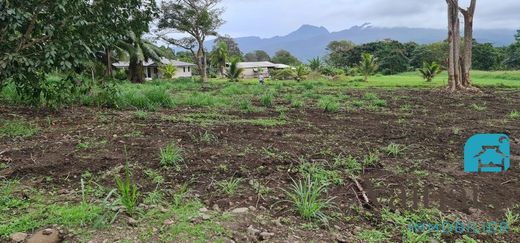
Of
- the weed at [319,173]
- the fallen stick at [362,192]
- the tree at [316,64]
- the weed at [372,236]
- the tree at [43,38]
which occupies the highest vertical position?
the tree at [316,64]

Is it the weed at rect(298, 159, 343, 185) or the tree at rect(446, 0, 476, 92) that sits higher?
the tree at rect(446, 0, 476, 92)

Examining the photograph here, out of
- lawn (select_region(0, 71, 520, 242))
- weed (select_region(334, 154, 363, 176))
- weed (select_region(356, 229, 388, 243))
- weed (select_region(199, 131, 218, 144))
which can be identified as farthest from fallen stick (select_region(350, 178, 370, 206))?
weed (select_region(199, 131, 218, 144))

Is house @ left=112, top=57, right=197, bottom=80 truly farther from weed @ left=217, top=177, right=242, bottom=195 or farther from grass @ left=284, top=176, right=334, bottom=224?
grass @ left=284, top=176, right=334, bottom=224

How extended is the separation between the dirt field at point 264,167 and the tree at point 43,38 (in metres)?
0.79

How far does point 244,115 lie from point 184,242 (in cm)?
511

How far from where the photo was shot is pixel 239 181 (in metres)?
3.29

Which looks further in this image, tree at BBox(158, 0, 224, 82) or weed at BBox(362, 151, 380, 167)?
tree at BBox(158, 0, 224, 82)

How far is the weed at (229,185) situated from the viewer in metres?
3.08

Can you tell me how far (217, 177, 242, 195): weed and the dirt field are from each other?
0.11ft

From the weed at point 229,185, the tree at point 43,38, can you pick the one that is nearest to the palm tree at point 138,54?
the tree at point 43,38

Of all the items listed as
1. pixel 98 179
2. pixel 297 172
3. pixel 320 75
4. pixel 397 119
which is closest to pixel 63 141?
pixel 98 179

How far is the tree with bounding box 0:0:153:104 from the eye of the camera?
504cm

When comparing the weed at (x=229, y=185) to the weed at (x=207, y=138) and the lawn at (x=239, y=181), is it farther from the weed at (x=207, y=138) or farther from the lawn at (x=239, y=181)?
the weed at (x=207, y=138)

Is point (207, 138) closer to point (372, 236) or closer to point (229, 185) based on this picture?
point (229, 185)
